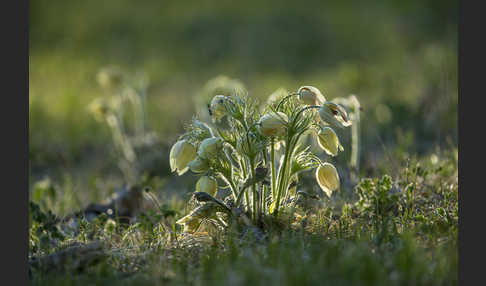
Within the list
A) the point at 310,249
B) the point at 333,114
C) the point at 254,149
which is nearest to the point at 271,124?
the point at 254,149

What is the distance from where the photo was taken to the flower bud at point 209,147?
2.05 meters

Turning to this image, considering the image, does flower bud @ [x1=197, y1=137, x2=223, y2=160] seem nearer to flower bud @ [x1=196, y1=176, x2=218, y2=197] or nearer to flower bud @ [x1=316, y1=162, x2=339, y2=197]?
flower bud @ [x1=196, y1=176, x2=218, y2=197]

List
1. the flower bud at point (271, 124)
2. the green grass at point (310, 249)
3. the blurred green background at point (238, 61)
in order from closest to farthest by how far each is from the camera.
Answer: the green grass at point (310, 249)
the flower bud at point (271, 124)
the blurred green background at point (238, 61)

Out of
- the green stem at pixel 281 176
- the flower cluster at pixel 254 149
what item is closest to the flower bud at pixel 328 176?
the flower cluster at pixel 254 149

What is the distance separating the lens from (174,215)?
269cm

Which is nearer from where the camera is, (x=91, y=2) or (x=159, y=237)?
(x=159, y=237)

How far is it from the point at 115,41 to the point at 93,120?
430 centimetres

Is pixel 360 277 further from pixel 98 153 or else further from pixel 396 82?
A: pixel 396 82

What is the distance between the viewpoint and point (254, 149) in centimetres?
207

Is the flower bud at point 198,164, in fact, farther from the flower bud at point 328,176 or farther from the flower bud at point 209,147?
the flower bud at point 328,176

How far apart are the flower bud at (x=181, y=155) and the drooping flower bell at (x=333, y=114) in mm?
595

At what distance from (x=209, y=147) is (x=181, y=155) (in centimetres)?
21

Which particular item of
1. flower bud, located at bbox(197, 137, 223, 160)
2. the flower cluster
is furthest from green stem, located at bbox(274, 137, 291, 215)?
flower bud, located at bbox(197, 137, 223, 160)

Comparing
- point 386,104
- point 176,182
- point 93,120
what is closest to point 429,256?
point 176,182
